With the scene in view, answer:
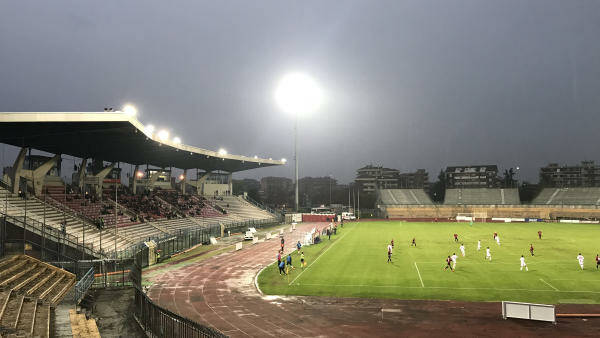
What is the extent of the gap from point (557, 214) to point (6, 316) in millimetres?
102343

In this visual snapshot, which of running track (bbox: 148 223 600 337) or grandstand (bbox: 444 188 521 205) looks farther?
grandstand (bbox: 444 188 521 205)

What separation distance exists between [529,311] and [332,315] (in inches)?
343

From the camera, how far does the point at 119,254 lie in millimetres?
30656

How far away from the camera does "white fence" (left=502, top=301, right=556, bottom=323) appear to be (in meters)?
17.0

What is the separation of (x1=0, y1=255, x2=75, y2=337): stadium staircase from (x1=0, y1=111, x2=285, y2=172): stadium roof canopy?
984 cm

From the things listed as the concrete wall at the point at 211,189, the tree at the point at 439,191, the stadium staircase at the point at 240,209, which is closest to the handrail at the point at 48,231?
the stadium staircase at the point at 240,209

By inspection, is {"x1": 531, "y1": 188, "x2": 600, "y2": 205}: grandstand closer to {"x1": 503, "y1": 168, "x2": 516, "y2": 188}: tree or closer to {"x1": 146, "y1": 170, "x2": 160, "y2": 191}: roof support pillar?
{"x1": 503, "y1": 168, "x2": 516, "y2": 188}: tree

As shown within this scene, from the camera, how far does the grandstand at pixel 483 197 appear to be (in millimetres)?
103125

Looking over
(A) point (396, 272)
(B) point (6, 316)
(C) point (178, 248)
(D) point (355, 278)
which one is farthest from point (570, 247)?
(B) point (6, 316)

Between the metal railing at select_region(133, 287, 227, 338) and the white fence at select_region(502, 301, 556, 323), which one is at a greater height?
the metal railing at select_region(133, 287, 227, 338)

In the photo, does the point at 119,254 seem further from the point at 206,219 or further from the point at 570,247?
the point at 570,247

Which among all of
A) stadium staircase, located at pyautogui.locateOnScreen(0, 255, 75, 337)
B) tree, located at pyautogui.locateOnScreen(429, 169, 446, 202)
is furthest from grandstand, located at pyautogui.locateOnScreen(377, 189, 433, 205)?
stadium staircase, located at pyautogui.locateOnScreen(0, 255, 75, 337)

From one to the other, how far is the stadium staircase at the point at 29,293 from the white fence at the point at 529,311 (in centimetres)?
1801

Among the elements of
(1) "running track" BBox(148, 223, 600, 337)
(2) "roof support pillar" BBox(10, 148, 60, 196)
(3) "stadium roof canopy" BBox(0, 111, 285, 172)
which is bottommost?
(1) "running track" BBox(148, 223, 600, 337)
